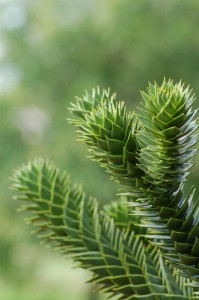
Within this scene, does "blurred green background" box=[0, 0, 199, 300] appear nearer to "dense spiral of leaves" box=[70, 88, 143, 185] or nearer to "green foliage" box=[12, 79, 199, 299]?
"green foliage" box=[12, 79, 199, 299]

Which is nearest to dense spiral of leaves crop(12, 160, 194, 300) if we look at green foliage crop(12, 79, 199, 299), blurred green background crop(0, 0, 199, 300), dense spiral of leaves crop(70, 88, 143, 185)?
green foliage crop(12, 79, 199, 299)

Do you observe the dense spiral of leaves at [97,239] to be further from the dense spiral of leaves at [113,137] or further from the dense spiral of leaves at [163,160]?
the dense spiral of leaves at [113,137]

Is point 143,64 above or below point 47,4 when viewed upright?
A: below

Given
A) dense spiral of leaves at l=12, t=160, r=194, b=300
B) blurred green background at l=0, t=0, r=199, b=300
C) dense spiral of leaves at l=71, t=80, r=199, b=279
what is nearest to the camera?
dense spiral of leaves at l=71, t=80, r=199, b=279

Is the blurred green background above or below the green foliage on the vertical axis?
above

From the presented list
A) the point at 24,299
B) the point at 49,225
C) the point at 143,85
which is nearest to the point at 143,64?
the point at 143,85

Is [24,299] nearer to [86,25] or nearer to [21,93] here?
[21,93]

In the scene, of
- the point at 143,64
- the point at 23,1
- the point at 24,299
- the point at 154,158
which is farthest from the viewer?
the point at 24,299
